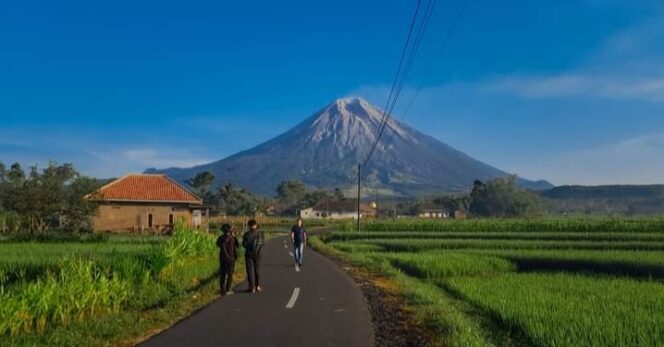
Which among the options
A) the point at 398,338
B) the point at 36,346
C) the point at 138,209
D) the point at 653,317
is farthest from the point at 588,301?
the point at 138,209

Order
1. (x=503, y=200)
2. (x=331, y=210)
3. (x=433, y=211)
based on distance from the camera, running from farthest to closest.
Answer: (x=503, y=200)
(x=433, y=211)
(x=331, y=210)

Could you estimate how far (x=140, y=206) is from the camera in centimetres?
5106

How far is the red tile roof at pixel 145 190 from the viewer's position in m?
50.6

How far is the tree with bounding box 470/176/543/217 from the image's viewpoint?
148125mm

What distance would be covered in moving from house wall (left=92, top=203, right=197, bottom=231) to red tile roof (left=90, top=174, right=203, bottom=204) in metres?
0.69

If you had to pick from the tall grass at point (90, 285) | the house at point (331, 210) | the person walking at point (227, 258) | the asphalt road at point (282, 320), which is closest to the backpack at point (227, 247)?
the person walking at point (227, 258)

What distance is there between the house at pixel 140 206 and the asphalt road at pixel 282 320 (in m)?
36.8

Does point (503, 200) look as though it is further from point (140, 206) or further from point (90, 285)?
point (90, 285)

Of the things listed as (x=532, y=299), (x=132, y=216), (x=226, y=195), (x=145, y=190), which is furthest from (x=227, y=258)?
(x=226, y=195)

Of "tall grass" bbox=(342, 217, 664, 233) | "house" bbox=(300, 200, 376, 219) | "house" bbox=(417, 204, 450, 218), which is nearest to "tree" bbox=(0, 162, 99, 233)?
"tall grass" bbox=(342, 217, 664, 233)

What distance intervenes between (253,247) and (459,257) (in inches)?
460

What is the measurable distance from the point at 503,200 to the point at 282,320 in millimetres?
145276

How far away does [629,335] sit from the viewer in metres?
8.62

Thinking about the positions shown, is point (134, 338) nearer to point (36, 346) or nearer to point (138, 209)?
point (36, 346)
